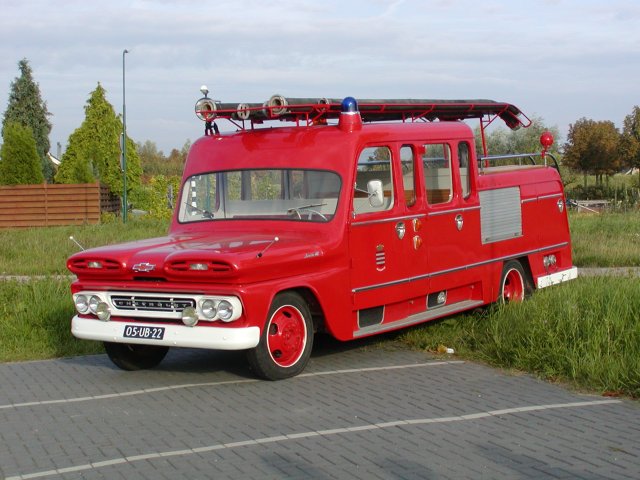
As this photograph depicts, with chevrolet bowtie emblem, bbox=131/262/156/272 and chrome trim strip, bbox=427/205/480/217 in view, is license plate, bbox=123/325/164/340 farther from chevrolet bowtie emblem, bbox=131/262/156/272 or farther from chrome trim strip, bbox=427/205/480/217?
chrome trim strip, bbox=427/205/480/217

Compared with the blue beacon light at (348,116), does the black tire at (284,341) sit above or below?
below

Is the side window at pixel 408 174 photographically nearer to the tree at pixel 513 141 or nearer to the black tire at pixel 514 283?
the black tire at pixel 514 283

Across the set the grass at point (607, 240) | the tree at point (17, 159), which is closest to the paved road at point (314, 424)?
the grass at point (607, 240)

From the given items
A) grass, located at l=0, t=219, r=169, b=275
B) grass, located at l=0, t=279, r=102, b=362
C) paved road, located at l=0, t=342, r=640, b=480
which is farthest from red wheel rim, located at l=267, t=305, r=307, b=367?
grass, located at l=0, t=219, r=169, b=275

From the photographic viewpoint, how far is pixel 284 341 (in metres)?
9.45

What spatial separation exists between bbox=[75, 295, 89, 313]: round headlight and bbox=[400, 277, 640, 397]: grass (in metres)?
3.61

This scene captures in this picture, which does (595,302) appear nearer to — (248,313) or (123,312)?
(248,313)

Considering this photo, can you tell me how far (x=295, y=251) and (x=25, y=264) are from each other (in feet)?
44.3

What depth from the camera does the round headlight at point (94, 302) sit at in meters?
9.59

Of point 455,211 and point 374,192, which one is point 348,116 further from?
point 455,211

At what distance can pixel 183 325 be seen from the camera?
9.09m

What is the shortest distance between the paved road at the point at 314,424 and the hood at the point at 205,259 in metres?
1.00

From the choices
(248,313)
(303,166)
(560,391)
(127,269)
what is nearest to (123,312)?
(127,269)

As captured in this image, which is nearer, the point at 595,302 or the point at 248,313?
the point at 248,313
